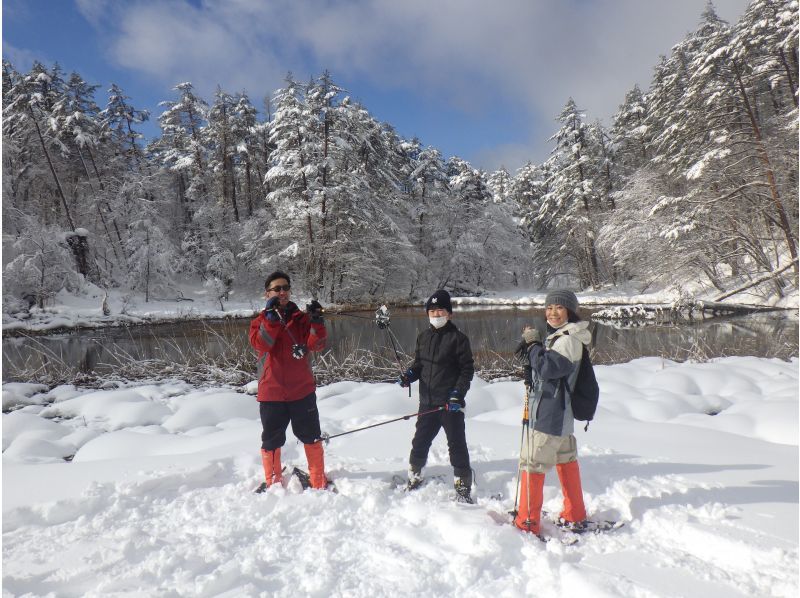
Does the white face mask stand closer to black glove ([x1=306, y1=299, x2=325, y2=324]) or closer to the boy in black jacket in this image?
the boy in black jacket

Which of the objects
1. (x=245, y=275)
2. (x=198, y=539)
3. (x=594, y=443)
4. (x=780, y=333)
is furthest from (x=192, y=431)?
(x=245, y=275)

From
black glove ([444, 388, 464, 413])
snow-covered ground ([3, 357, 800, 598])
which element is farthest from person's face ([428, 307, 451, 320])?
snow-covered ground ([3, 357, 800, 598])

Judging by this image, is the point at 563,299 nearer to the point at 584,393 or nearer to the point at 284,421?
the point at 584,393

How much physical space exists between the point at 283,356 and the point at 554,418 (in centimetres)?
241

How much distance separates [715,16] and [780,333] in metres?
24.3

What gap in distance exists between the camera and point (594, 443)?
4.30 m

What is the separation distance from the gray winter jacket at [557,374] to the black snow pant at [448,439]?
2.32ft

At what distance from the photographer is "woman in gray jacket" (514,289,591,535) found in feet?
9.42

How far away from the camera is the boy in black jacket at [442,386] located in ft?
11.5

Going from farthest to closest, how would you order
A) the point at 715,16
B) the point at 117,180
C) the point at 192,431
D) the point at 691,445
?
the point at 117,180 → the point at 715,16 → the point at 192,431 → the point at 691,445

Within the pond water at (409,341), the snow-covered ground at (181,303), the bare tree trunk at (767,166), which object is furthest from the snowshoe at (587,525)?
the bare tree trunk at (767,166)

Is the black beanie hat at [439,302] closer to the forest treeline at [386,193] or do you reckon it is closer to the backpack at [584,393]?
the backpack at [584,393]

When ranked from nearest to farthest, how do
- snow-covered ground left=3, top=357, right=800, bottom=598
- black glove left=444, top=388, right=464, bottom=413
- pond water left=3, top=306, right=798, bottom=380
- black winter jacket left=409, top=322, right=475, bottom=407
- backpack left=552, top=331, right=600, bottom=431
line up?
snow-covered ground left=3, top=357, right=800, bottom=598, backpack left=552, top=331, right=600, bottom=431, black glove left=444, top=388, right=464, bottom=413, black winter jacket left=409, top=322, right=475, bottom=407, pond water left=3, top=306, right=798, bottom=380

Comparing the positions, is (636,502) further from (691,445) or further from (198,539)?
(198,539)
